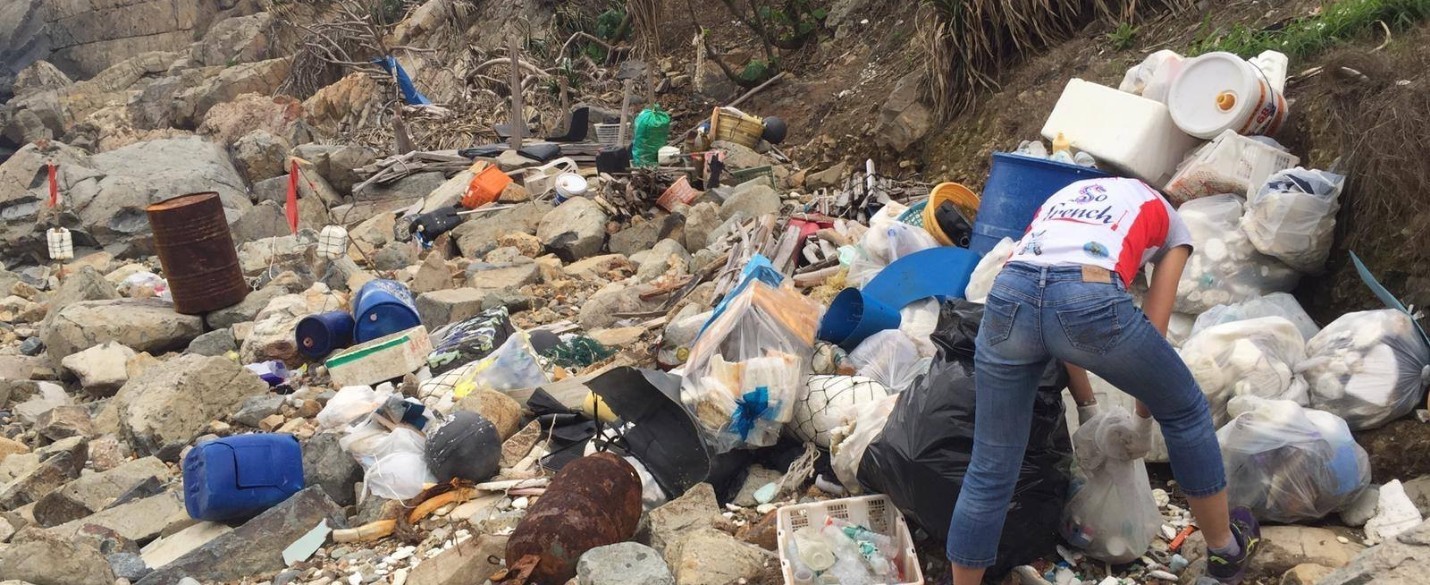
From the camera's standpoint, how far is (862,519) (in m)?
3.32

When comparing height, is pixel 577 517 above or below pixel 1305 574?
above

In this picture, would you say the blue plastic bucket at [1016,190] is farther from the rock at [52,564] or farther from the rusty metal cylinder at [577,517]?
the rock at [52,564]

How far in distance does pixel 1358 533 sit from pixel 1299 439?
13.1 inches

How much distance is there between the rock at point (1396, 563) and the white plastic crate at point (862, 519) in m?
1.11

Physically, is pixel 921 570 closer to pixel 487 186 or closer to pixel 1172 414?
pixel 1172 414

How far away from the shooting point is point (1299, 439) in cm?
307

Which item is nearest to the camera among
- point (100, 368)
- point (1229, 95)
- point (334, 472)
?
point (334, 472)

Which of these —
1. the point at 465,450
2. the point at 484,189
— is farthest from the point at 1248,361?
the point at 484,189

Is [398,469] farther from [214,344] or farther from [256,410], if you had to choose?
[214,344]

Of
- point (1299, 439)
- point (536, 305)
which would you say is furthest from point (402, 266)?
point (1299, 439)

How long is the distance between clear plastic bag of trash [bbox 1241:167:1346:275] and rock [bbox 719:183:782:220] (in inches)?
153

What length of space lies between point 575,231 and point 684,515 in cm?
506

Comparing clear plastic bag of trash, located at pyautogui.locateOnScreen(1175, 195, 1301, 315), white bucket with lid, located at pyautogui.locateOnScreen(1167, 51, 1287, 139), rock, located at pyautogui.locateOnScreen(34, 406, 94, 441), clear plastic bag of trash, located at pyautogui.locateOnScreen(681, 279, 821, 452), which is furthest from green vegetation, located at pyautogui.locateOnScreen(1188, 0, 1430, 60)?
rock, located at pyautogui.locateOnScreen(34, 406, 94, 441)

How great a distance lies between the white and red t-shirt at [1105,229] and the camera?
8.22ft
